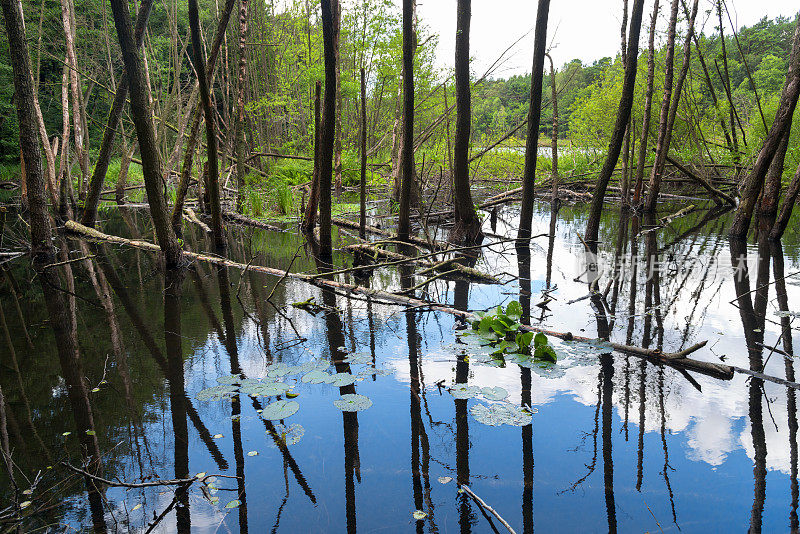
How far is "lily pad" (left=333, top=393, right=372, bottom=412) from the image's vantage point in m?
3.22

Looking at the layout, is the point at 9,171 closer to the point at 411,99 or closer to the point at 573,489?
the point at 411,99

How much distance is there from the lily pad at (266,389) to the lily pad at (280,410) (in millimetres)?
121

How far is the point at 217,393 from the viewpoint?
135 inches

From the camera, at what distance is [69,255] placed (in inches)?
336

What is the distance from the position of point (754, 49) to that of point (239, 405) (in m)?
46.9

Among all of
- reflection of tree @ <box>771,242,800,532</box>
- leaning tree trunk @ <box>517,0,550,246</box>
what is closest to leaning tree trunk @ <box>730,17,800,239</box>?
reflection of tree @ <box>771,242,800,532</box>

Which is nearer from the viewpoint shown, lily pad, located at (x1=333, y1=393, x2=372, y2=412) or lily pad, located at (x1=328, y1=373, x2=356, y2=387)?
lily pad, located at (x1=333, y1=393, x2=372, y2=412)

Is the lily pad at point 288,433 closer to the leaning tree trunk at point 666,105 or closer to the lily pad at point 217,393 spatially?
the lily pad at point 217,393

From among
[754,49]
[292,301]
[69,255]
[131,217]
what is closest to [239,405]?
[292,301]

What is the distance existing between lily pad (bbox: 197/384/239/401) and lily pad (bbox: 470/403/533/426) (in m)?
1.69

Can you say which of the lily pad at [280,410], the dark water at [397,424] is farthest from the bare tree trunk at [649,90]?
the lily pad at [280,410]

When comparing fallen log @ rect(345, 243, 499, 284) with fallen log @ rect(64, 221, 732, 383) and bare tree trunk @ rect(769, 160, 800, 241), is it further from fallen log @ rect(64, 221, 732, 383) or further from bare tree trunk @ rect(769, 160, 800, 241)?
bare tree trunk @ rect(769, 160, 800, 241)

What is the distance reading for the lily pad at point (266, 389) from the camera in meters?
3.42

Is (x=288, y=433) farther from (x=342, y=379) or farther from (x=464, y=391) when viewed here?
(x=464, y=391)
